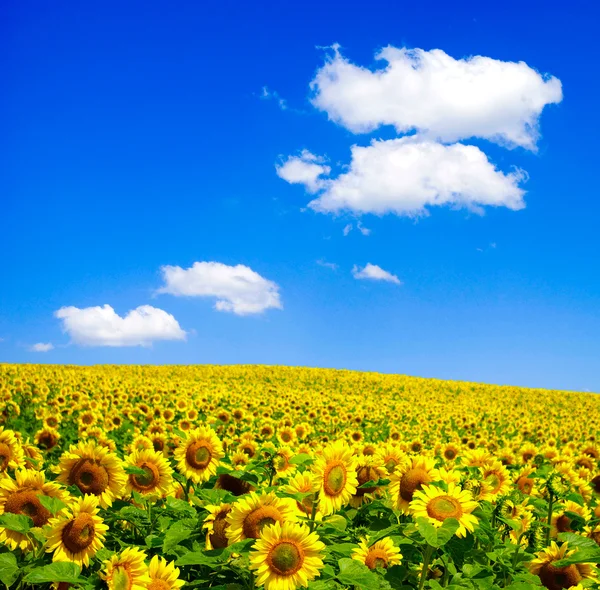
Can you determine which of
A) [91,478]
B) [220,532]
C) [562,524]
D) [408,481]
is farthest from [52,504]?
[562,524]

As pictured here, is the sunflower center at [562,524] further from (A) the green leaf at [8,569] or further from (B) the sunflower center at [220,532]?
(A) the green leaf at [8,569]

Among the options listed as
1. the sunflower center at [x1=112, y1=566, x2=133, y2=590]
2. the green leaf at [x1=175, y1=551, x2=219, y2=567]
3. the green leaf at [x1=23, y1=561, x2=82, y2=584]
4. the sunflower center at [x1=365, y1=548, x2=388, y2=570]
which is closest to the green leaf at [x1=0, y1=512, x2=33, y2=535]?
the green leaf at [x1=23, y1=561, x2=82, y2=584]

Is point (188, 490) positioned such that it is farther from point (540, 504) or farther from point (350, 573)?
point (540, 504)

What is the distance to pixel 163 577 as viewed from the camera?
3.48 metres

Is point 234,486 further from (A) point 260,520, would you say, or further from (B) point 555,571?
(B) point 555,571

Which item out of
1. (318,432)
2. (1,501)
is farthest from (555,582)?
(318,432)

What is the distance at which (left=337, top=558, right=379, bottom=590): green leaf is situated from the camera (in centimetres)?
325

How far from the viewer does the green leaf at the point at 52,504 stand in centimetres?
397

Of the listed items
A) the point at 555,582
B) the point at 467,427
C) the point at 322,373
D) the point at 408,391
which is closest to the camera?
the point at 555,582

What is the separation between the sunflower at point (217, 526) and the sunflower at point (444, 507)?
1.24 m

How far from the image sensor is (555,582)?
4273 millimetres

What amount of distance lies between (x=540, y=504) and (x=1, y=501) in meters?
4.39

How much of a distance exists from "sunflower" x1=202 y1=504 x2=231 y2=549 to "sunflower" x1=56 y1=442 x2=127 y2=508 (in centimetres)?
100

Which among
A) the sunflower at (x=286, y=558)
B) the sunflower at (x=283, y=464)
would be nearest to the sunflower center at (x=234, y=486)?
the sunflower at (x=283, y=464)
